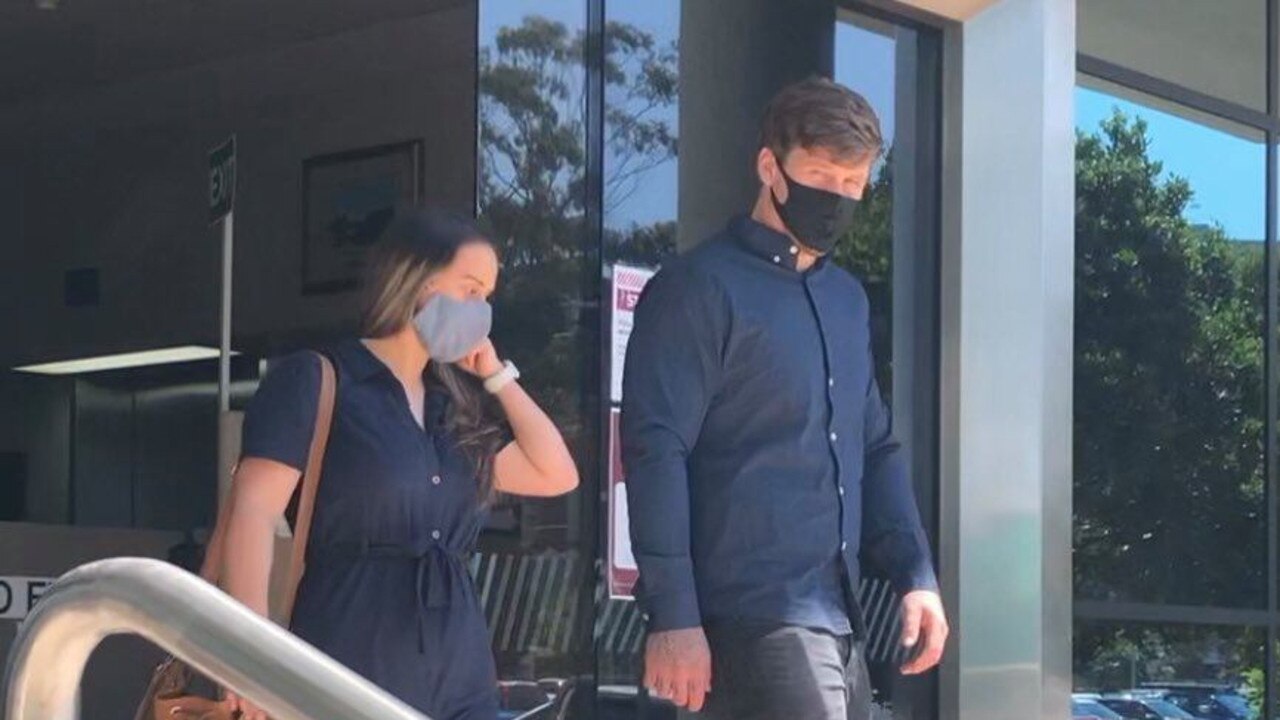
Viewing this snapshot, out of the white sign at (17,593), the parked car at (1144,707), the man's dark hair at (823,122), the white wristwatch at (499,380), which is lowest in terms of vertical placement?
the parked car at (1144,707)

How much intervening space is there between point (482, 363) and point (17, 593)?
5802 millimetres

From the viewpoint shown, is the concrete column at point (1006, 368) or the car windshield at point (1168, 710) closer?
the concrete column at point (1006, 368)

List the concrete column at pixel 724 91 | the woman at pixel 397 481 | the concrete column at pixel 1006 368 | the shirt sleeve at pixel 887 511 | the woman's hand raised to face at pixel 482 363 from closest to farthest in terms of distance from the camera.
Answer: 1. the woman at pixel 397 481
2. the woman's hand raised to face at pixel 482 363
3. the shirt sleeve at pixel 887 511
4. the concrete column at pixel 724 91
5. the concrete column at pixel 1006 368

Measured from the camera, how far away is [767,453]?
12.8 ft

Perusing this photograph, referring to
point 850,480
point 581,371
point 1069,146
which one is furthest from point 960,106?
point 850,480

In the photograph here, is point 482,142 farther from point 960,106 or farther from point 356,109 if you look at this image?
point 356,109

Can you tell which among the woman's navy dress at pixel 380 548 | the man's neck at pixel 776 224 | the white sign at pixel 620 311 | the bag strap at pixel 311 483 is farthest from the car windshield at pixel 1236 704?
the bag strap at pixel 311 483

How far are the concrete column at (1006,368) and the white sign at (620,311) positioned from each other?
4.56 ft

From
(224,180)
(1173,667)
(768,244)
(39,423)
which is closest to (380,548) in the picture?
(768,244)

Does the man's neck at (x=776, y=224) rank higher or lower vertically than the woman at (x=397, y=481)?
higher

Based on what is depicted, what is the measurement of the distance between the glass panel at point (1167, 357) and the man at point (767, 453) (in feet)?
13.0

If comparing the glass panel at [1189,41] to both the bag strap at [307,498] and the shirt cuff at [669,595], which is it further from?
the bag strap at [307,498]

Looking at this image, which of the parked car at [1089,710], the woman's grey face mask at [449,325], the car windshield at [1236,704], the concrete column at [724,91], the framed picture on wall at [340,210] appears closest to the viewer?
the woman's grey face mask at [449,325]

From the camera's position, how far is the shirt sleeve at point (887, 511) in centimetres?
410
